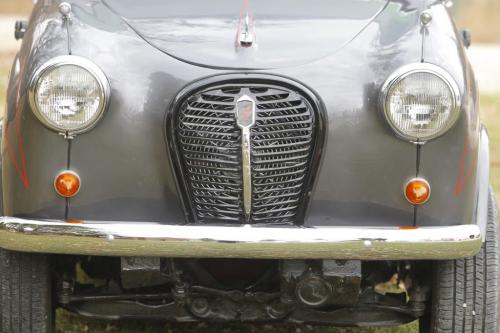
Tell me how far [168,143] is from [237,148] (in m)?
0.24

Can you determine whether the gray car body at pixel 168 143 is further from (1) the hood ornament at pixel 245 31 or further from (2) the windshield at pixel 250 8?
(2) the windshield at pixel 250 8

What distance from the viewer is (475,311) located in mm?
3797

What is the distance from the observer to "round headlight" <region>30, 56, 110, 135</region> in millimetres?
3453

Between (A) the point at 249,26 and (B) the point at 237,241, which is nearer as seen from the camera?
(B) the point at 237,241

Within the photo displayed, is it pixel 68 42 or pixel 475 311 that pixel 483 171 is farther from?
pixel 68 42

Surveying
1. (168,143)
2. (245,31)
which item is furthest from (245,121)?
(245,31)

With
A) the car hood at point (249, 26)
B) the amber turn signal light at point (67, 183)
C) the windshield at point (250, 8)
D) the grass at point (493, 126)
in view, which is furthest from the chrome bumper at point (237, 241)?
the grass at point (493, 126)

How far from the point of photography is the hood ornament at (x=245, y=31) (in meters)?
3.64

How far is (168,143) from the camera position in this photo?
350cm

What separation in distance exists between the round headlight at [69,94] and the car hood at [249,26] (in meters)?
0.30

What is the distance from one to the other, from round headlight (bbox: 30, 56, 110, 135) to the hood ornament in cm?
51

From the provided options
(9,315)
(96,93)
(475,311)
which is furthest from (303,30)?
(9,315)

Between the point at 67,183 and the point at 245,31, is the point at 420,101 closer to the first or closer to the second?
the point at 245,31

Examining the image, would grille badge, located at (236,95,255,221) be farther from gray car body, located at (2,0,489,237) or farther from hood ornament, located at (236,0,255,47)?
hood ornament, located at (236,0,255,47)
